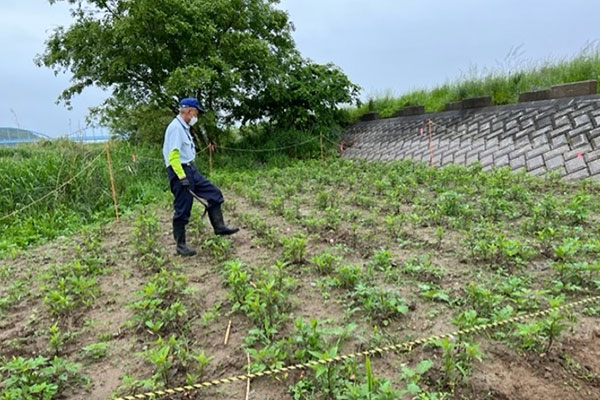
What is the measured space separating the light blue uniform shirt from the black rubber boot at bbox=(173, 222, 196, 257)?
2.14 feet

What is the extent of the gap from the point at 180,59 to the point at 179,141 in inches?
263

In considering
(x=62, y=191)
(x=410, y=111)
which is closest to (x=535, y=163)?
(x=410, y=111)

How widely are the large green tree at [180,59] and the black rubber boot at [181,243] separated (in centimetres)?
530

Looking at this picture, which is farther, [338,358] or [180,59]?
[180,59]

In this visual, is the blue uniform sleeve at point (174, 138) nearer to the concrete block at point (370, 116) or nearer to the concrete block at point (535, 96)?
the concrete block at point (535, 96)

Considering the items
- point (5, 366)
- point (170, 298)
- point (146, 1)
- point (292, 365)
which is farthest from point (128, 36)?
point (292, 365)

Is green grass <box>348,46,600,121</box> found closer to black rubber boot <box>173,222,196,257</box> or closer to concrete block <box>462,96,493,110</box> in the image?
concrete block <box>462,96,493,110</box>

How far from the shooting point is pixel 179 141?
410 centimetres

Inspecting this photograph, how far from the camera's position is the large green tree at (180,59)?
358 inches

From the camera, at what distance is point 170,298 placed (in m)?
3.20

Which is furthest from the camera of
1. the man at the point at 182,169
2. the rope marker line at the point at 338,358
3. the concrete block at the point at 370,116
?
the concrete block at the point at 370,116

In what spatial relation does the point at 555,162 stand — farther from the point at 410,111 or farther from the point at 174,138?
the point at 174,138

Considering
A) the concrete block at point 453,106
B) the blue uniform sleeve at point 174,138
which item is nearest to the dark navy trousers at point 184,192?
the blue uniform sleeve at point 174,138

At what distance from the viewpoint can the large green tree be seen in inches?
358
